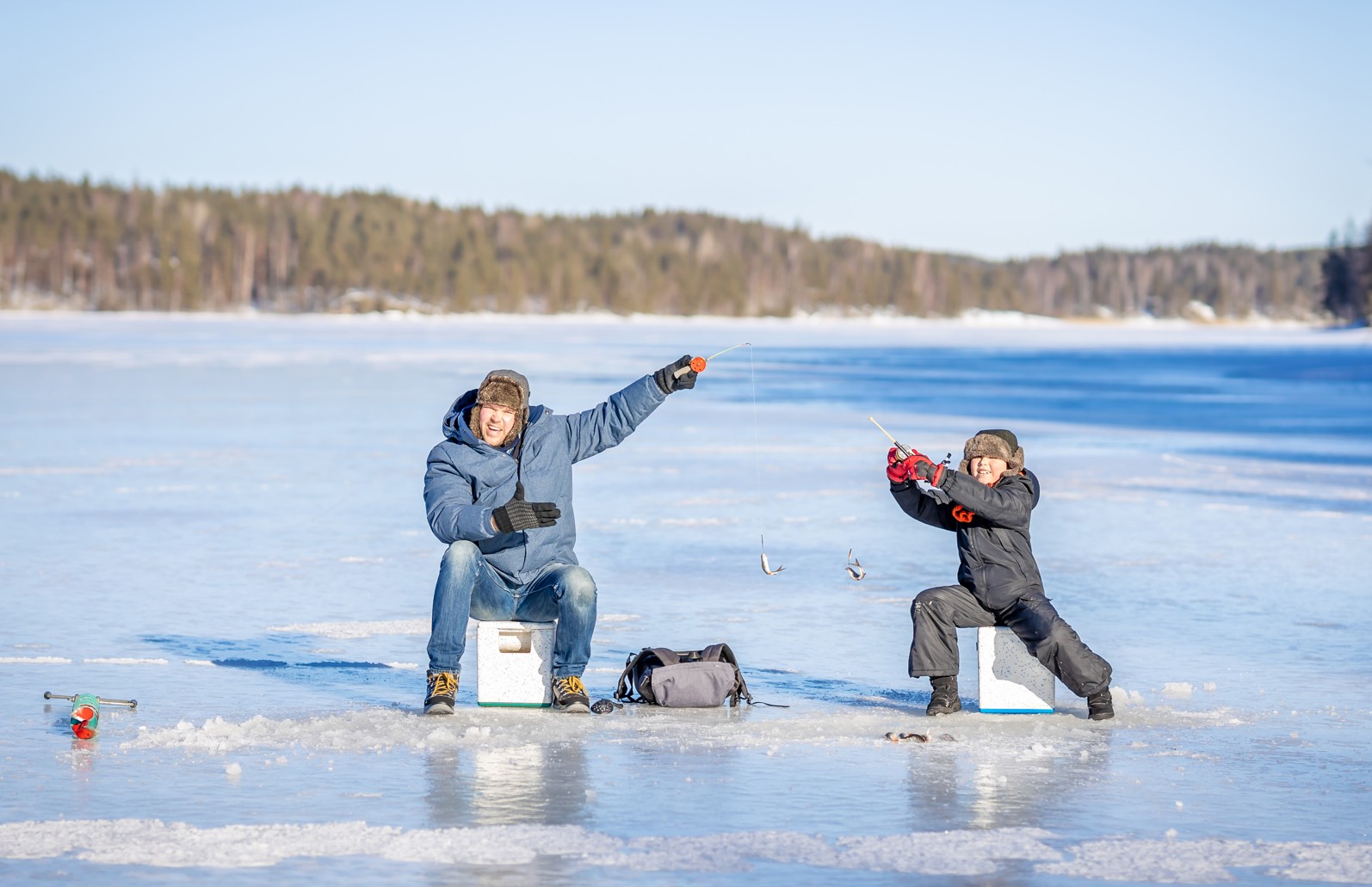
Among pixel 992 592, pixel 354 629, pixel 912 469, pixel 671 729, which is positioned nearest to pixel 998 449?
pixel 912 469

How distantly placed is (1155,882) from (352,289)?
549 feet

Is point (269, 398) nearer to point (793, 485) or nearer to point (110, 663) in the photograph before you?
point (793, 485)

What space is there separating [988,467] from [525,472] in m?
1.77

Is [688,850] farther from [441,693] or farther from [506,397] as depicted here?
[506,397]

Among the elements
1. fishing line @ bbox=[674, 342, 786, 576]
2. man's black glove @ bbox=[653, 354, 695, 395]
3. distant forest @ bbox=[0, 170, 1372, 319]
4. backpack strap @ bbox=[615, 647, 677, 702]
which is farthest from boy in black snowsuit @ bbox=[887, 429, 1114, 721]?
distant forest @ bbox=[0, 170, 1372, 319]

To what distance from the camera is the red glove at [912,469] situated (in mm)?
6395

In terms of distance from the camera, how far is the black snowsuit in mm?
6469

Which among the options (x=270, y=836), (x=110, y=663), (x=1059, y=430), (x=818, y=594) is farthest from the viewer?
(x=1059, y=430)

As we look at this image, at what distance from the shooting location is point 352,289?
168 m

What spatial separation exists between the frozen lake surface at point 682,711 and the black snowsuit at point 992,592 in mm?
231

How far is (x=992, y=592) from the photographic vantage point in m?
6.68

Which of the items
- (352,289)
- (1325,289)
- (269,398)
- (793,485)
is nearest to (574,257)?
(352,289)

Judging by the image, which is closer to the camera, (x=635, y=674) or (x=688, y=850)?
(x=688, y=850)

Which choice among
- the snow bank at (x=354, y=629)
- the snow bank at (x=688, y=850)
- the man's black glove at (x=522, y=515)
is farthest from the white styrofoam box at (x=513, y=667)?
the snow bank at (x=688, y=850)
